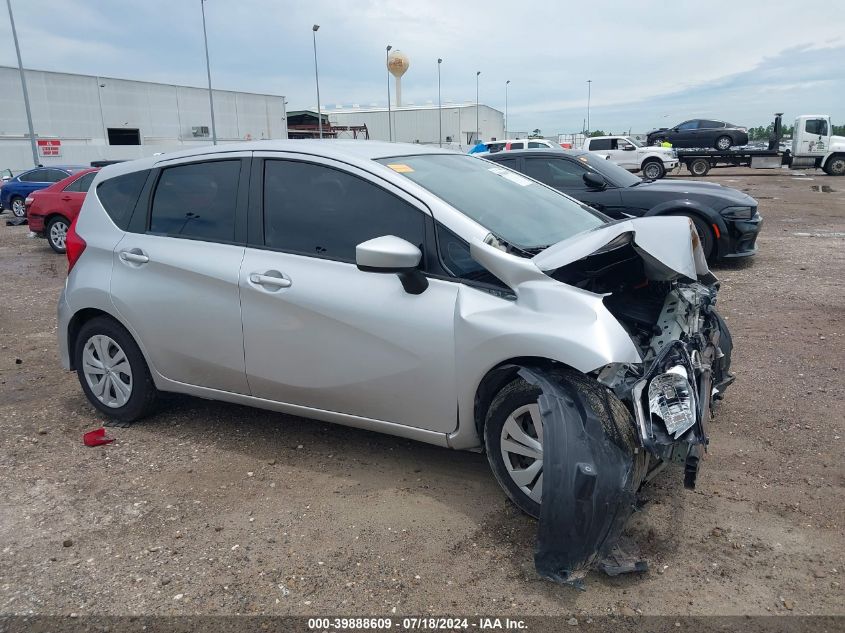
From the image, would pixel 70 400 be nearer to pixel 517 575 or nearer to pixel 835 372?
pixel 517 575

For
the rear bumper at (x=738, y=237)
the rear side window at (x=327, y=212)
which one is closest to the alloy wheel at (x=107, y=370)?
the rear side window at (x=327, y=212)

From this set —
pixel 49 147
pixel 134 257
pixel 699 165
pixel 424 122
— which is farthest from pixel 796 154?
pixel 424 122

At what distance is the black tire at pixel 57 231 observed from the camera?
13406 mm

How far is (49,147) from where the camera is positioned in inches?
1475

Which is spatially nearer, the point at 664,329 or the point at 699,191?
the point at 664,329

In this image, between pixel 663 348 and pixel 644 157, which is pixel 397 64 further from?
pixel 663 348

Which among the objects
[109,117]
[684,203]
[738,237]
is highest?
[109,117]

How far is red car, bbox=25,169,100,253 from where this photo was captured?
1330 cm

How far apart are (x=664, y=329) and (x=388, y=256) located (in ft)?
4.65

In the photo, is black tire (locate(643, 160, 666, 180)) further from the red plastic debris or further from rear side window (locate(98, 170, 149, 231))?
the red plastic debris

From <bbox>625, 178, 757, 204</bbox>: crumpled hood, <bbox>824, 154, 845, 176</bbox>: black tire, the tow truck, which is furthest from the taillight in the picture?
<bbox>824, 154, 845, 176</bbox>: black tire

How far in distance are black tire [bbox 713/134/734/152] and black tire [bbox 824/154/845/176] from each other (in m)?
4.08

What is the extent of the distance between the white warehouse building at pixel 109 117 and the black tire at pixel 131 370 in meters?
32.8

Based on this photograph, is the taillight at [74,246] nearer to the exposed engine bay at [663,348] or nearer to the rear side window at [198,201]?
the rear side window at [198,201]
